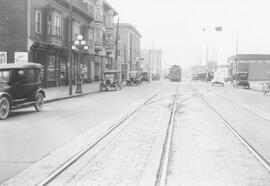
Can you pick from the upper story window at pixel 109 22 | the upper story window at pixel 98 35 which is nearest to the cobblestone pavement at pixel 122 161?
the upper story window at pixel 98 35

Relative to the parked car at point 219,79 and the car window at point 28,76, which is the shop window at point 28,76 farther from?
the parked car at point 219,79

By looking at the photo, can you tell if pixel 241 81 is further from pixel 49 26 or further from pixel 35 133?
pixel 35 133

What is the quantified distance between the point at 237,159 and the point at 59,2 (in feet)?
121

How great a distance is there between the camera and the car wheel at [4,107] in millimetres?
15304

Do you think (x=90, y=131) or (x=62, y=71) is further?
(x=62, y=71)

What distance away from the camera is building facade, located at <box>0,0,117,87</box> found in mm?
34812

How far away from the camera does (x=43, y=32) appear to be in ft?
128

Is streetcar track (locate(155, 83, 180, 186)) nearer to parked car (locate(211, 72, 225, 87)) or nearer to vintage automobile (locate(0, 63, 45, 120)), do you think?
vintage automobile (locate(0, 63, 45, 120))

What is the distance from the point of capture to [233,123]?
1452cm

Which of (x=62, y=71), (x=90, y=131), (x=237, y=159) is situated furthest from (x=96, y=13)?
(x=237, y=159)

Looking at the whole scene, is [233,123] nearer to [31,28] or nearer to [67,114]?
[67,114]

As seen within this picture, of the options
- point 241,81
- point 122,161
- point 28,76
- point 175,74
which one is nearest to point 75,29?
point 241,81

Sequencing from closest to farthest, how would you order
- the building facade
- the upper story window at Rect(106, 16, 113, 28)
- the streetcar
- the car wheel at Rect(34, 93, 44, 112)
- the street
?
the street, the car wheel at Rect(34, 93, 44, 112), the building facade, the upper story window at Rect(106, 16, 113, 28), the streetcar

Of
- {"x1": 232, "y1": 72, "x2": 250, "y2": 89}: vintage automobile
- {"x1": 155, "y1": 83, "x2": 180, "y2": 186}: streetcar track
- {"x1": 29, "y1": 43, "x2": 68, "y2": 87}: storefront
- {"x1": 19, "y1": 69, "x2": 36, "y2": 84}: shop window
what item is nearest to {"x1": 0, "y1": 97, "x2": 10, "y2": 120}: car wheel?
{"x1": 19, "y1": 69, "x2": 36, "y2": 84}: shop window
